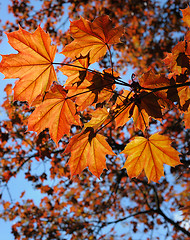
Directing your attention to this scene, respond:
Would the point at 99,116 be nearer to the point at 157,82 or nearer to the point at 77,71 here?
the point at 77,71

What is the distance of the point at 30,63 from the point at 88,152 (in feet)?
3.58

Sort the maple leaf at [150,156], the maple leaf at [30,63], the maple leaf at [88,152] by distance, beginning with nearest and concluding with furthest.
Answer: the maple leaf at [30,63]
the maple leaf at [88,152]
the maple leaf at [150,156]

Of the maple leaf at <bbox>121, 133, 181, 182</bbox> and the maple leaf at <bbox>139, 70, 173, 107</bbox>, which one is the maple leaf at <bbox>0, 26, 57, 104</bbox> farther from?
the maple leaf at <bbox>121, 133, 181, 182</bbox>

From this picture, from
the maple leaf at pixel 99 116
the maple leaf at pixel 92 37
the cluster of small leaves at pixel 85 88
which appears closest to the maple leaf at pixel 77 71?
the cluster of small leaves at pixel 85 88

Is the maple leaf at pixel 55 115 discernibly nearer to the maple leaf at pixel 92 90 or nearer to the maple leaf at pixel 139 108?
the maple leaf at pixel 92 90

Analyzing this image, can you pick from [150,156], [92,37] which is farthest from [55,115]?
[150,156]

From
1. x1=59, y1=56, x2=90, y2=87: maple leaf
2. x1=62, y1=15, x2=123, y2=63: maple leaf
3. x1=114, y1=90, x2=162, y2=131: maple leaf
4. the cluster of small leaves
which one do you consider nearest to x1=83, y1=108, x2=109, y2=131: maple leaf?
the cluster of small leaves

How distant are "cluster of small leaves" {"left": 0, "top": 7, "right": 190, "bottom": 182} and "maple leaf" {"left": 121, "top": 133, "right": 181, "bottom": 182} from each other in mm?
12

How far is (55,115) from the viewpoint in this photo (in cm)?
190

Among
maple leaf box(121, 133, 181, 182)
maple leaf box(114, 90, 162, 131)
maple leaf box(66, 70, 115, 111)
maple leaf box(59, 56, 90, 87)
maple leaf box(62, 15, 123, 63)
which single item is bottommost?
maple leaf box(121, 133, 181, 182)

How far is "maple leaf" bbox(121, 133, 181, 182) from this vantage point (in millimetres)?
2072

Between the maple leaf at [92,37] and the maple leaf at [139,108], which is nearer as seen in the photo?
the maple leaf at [92,37]

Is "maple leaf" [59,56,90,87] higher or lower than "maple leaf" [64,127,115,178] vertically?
higher

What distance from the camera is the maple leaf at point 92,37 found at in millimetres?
1612
